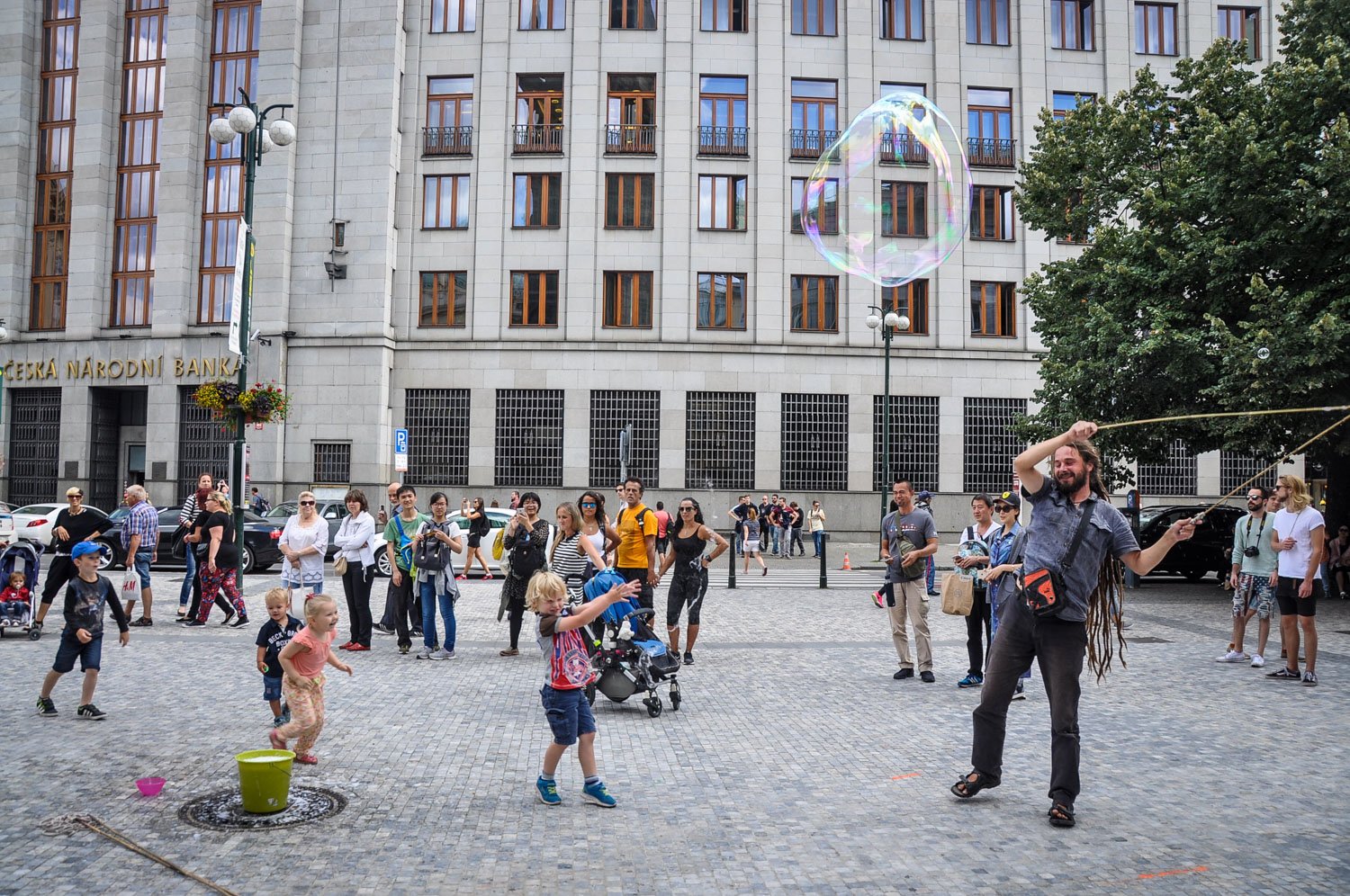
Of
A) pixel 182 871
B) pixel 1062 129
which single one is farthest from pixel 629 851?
pixel 1062 129

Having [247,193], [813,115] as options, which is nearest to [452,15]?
[813,115]

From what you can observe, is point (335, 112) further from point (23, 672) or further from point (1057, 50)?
point (23, 672)

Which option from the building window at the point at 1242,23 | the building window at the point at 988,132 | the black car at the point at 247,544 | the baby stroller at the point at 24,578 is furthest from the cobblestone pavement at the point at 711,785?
the building window at the point at 1242,23

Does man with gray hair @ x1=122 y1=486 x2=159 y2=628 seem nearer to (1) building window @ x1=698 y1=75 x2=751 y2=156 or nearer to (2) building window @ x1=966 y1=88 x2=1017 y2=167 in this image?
(1) building window @ x1=698 y1=75 x2=751 y2=156

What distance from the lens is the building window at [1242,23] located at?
120ft

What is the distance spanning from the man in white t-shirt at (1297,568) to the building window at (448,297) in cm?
2927

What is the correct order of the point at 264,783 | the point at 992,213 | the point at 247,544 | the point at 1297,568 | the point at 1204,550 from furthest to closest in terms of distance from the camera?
the point at 992,213
the point at 1204,550
the point at 247,544
the point at 1297,568
the point at 264,783

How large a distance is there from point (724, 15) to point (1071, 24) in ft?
41.1

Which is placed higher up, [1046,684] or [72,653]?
[1046,684]

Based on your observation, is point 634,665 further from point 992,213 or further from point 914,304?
point 992,213

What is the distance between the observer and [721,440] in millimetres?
35281

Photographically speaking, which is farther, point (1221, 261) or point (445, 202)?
point (445, 202)

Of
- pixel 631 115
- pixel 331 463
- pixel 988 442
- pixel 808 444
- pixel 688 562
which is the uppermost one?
pixel 631 115

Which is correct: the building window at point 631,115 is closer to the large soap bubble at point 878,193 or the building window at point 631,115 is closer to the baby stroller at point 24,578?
the large soap bubble at point 878,193
